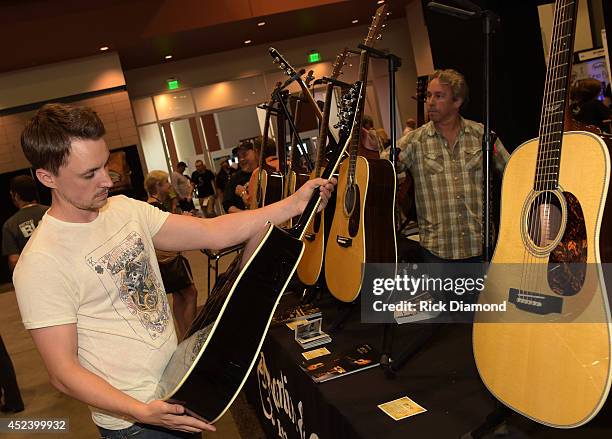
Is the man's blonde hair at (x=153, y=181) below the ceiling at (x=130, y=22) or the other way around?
below

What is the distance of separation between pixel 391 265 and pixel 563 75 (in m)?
1.39

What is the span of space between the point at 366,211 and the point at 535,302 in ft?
4.24

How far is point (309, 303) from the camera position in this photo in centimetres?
373

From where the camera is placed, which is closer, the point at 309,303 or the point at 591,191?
the point at 591,191

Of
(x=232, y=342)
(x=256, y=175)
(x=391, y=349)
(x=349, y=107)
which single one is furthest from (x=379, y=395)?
(x=256, y=175)

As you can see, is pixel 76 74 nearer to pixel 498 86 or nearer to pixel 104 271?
pixel 498 86

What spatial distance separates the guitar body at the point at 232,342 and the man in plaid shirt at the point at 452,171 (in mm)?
1634

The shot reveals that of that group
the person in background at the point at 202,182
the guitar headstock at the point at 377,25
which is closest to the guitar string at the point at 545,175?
the guitar headstock at the point at 377,25

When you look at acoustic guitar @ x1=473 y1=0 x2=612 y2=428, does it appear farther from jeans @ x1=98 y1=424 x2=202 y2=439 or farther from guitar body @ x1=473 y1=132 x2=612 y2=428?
jeans @ x1=98 y1=424 x2=202 y2=439

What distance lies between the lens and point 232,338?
163cm

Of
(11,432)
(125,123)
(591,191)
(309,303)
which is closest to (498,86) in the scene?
(309,303)

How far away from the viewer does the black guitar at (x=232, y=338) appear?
5.15ft

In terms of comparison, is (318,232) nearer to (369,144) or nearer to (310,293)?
(310,293)

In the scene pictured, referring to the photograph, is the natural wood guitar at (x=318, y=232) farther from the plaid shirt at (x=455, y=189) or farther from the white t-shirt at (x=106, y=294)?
the white t-shirt at (x=106, y=294)
